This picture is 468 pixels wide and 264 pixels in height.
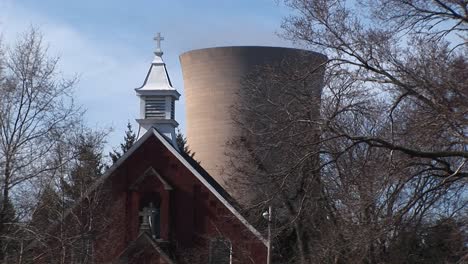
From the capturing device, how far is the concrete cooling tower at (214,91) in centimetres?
5625

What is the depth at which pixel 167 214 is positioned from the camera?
43.8 metres

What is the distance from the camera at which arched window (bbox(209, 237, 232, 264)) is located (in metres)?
41.3

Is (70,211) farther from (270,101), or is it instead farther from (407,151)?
(407,151)

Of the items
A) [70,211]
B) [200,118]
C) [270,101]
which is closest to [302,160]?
[270,101]

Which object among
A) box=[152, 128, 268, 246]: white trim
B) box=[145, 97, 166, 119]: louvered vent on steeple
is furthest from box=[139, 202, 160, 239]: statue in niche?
box=[145, 97, 166, 119]: louvered vent on steeple

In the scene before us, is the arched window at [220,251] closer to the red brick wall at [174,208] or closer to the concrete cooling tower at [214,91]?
the red brick wall at [174,208]

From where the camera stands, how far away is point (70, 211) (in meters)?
33.9

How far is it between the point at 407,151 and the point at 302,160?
239 centimetres

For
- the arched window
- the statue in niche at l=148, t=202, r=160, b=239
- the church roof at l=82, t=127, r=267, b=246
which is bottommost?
the arched window

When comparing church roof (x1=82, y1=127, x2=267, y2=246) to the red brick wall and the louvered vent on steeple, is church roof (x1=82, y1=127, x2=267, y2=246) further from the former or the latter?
the louvered vent on steeple

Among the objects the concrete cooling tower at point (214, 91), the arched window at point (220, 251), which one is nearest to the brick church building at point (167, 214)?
the arched window at point (220, 251)

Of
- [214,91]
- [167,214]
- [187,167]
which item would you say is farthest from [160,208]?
[214,91]

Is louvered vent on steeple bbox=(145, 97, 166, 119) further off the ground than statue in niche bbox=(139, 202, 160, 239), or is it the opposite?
louvered vent on steeple bbox=(145, 97, 166, 119)

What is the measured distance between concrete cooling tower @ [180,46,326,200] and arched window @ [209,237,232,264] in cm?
1348
